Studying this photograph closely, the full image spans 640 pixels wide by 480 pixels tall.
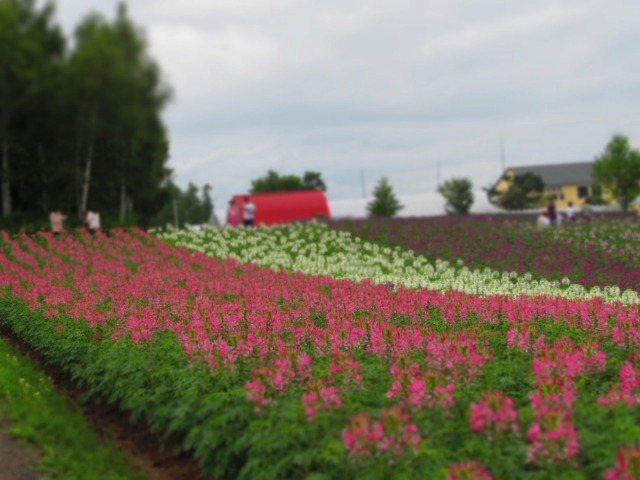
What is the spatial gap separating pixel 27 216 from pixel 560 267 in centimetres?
2446

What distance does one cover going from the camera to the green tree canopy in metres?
75.2

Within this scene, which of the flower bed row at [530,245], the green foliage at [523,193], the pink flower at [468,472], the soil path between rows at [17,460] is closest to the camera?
the pink flower at [468,472]

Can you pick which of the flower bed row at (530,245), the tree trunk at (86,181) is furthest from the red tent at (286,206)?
the flower bed row at (530,245)

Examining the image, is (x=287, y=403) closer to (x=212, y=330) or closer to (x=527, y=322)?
(x=212, y=330)

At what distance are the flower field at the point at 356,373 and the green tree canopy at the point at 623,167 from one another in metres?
62.3

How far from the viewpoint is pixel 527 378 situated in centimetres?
786

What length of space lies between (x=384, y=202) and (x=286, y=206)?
130ft

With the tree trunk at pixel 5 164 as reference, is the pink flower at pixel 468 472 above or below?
below

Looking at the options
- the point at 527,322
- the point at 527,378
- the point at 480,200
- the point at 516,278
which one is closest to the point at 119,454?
the point at 527,378

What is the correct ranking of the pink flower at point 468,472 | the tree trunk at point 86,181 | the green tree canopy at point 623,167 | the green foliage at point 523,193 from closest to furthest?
the pink flower at point 468,472 → the tree trunk at point 86,181 → the green tree canopy at point 623,167 → the green foliage at point 523,193

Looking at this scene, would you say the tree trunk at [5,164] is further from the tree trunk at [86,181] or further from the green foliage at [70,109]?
the tree trunk at [86,181]

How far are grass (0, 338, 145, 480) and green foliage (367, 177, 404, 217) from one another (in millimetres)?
74719

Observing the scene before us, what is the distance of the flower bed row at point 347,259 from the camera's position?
19.2m

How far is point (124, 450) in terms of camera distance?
8.73 meters
